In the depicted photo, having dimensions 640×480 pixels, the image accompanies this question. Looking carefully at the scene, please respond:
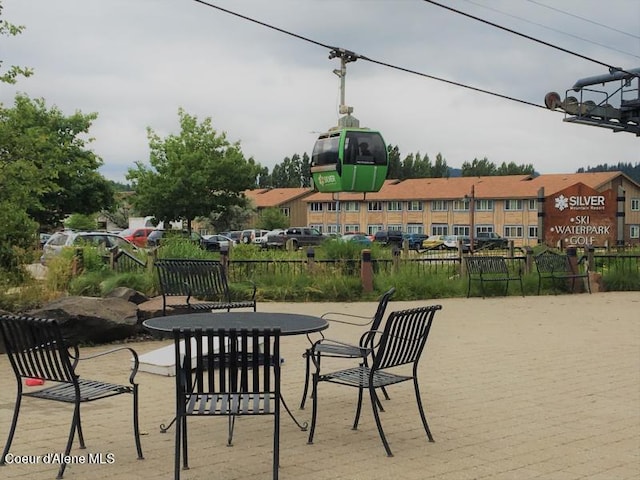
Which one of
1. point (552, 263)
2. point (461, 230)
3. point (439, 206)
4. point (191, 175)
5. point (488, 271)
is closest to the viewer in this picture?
point (488, 271)

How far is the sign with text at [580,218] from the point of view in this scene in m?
26.5

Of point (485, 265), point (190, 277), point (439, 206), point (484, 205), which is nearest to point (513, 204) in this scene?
point (484, 205)

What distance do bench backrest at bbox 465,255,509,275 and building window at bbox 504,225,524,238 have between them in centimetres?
5512

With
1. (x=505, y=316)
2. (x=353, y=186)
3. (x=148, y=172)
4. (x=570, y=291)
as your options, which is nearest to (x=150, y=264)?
(x=353, y=186)

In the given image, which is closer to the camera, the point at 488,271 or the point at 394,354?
the point at 394,354

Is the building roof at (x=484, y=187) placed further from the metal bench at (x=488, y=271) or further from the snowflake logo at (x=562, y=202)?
the metal bench at (x=488, y=271)

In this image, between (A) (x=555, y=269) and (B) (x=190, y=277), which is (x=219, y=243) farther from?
(B) (x=190, y=277)

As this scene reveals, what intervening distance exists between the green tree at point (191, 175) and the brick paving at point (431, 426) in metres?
38.8

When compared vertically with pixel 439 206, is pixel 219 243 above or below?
below

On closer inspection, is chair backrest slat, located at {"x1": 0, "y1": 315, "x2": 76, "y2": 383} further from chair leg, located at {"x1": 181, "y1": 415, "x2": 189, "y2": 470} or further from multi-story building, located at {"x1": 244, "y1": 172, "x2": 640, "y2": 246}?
multi-story building, located at {"x1": 244, "y1": 172, "x2": 640, "y2": 246}

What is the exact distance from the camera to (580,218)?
26.6 meters

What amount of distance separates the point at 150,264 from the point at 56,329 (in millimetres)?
11821

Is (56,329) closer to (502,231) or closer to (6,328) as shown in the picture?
(6,328)

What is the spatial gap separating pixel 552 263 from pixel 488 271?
86.1 inches
